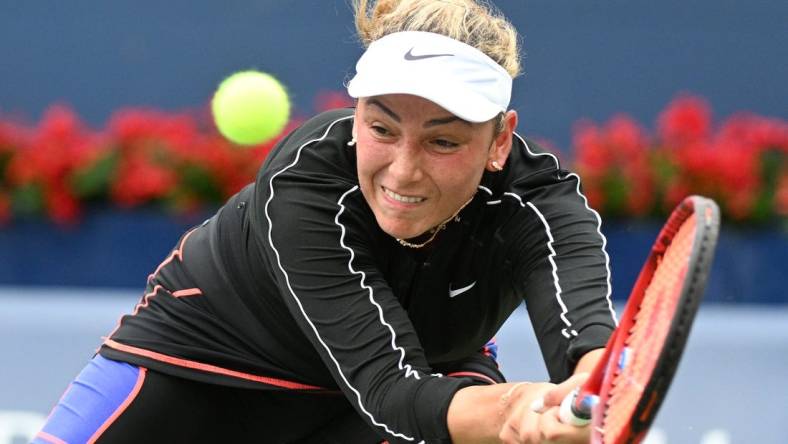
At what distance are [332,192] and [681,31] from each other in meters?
4.69

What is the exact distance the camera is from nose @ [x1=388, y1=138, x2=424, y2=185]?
241 centimetres

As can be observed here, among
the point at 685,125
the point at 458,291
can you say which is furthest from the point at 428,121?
the point at 685,125

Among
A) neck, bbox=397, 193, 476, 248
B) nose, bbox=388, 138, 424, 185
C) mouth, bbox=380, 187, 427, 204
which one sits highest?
nose, bbox=388, 138, 424, 185

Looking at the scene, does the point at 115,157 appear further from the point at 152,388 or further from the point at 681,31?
the point at 152,388

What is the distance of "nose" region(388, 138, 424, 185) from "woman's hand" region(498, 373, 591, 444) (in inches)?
17.0

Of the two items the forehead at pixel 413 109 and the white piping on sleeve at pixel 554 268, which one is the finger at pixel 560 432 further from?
the forehead at pixel 413 109

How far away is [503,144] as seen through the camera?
263cm

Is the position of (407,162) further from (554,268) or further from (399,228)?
(554,268)

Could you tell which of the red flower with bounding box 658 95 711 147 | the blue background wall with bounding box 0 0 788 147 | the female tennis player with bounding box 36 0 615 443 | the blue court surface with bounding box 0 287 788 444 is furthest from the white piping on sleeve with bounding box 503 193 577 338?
the blue background wall with bounding box 0 0 788 147

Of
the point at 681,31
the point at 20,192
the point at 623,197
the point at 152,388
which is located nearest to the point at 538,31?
the point at 681,31

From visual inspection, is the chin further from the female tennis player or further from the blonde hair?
the blonde hair

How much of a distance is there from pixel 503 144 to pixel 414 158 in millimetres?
276

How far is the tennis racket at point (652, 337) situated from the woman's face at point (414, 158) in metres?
0.45

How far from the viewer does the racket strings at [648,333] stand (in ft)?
6.32
